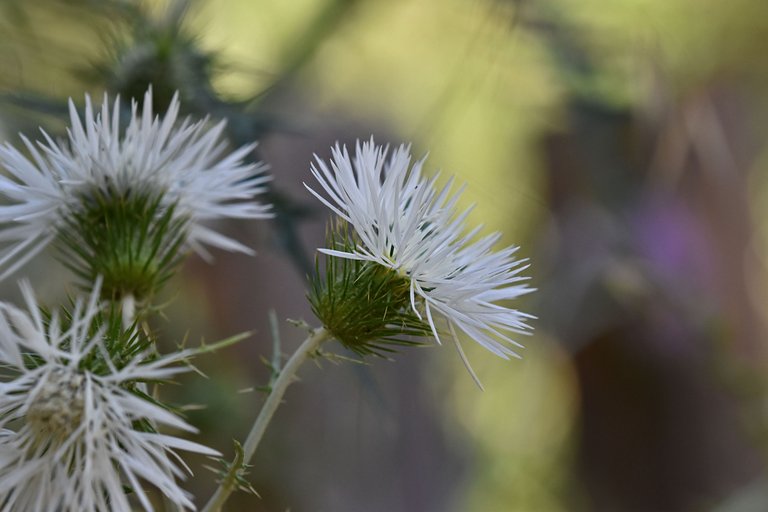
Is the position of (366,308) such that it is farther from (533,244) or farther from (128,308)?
(533,244)

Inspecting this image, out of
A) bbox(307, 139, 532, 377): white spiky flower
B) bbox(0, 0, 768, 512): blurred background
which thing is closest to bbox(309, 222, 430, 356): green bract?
bbox(307, 139, 532, 377): white spiky flower

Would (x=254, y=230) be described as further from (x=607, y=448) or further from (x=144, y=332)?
(x=607, y=448)

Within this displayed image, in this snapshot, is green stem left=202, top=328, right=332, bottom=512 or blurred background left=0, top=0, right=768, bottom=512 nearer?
green stem left=202, top=328, right=332, bottom=512

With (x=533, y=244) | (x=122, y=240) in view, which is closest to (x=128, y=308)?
(x=122, y=240)

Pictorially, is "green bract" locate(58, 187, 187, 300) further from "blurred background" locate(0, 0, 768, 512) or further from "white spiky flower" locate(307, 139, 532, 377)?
"blurred background" locate(0, 0, 768, 512)

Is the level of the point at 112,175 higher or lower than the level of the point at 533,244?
lower

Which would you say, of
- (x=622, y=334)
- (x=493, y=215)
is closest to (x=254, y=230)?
(x=493, y=215)
